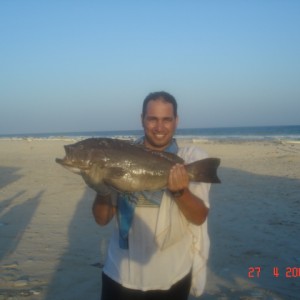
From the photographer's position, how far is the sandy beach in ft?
16.4

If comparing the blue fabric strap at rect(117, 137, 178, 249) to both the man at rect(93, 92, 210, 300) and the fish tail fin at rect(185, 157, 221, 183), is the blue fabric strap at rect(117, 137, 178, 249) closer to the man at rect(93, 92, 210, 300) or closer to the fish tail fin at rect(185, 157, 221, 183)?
the man at rect(93, 92, 210, 300)

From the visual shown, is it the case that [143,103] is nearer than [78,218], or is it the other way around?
[143,103]

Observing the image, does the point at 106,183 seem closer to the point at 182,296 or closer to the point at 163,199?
the point at 163,199

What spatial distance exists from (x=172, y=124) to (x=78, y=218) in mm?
6203

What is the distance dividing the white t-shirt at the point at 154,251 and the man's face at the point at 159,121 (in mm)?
472

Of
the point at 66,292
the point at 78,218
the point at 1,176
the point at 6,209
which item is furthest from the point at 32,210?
the point at 1,176

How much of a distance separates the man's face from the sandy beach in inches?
106

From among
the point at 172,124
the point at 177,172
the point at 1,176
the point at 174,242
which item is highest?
the point at 172,124

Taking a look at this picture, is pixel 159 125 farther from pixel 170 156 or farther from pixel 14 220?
pixel 14 220

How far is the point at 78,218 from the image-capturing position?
8.69 meters

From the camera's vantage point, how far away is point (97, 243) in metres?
6.82

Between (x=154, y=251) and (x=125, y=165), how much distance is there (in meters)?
0.71

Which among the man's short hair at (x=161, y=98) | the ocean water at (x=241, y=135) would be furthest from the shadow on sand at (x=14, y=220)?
the ocean water at (x=241, y=135)
